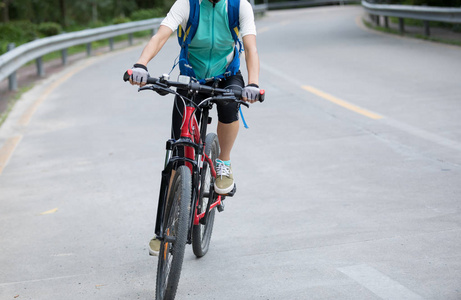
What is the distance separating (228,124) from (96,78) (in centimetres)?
1088

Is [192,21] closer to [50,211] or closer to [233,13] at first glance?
[233,13]

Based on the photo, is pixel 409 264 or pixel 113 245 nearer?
pixel 409 264

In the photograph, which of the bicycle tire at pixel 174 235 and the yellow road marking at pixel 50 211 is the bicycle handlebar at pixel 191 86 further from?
the yellow road marking at pixel 50 211

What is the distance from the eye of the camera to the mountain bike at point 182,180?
13.1 feet

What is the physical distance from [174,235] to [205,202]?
95cm

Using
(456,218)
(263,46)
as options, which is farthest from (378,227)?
(263,46)

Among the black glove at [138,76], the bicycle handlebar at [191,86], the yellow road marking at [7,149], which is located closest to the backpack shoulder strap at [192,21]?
the bicycle handlebar at [191,86]

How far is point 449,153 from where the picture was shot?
7523mm

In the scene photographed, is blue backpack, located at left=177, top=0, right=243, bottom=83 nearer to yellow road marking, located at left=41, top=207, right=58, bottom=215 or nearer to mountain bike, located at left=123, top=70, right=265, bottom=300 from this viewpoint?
mountain bike, located at left=123, top=70, right=265, bottom=300

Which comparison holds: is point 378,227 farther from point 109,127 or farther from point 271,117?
point 109,127

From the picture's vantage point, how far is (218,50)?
15.6 ft

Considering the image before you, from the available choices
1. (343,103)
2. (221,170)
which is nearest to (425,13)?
(343,103)

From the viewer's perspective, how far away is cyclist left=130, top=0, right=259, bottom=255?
4562 millimetres

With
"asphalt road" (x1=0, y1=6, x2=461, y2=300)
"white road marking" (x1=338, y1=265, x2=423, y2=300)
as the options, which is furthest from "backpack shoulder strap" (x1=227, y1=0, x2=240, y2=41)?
"white road marking" (x1=338, y1=265, x2=423, y2=300)
